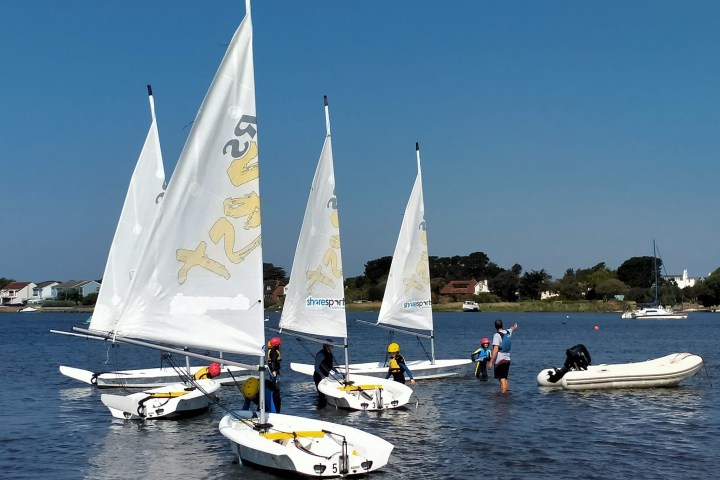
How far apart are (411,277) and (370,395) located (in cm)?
884

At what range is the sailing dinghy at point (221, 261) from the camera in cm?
1377

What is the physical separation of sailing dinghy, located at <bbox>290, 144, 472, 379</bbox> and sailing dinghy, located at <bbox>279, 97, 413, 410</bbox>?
6.23m

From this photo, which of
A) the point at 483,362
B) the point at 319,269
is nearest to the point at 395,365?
the point at 319,269

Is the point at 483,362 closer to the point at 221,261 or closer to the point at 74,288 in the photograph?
the point at 221,261

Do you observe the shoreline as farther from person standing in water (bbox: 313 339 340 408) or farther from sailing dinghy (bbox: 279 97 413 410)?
person standing in water (bbox: 313 339 340 408)

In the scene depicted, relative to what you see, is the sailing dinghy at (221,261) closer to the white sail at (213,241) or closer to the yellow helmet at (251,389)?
the white sail at (213,241)

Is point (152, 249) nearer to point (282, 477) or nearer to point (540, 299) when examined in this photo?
point (282, 477)

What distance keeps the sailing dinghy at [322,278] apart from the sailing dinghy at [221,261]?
9002 mm

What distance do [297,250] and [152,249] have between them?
10913mm

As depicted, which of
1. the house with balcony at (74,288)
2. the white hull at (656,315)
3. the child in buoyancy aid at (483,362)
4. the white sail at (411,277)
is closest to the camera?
the white sail at (411,277)

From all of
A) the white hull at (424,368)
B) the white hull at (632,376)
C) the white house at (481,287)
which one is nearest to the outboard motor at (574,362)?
the white hull at (632,376)

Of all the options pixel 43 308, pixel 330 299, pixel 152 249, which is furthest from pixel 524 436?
pixel 43 308

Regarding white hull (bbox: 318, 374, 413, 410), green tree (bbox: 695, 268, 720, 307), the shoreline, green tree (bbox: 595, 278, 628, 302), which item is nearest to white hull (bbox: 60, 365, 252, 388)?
white hull (bbox: 318, 374, 413, 410)

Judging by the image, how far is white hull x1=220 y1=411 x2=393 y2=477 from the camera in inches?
539
